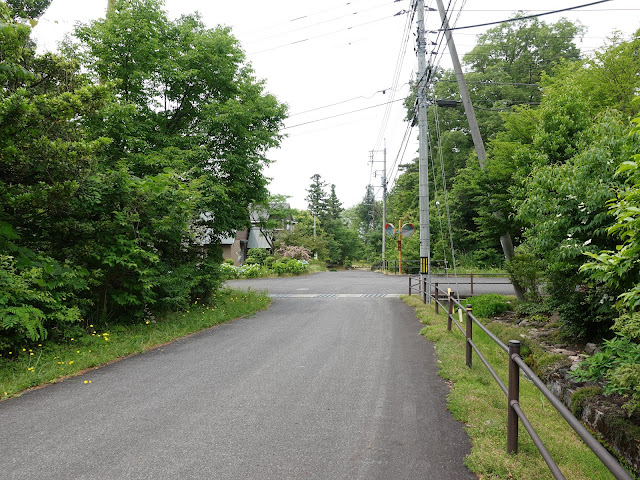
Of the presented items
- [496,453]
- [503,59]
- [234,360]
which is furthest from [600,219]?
[503,59]

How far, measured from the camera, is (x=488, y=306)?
464 inches

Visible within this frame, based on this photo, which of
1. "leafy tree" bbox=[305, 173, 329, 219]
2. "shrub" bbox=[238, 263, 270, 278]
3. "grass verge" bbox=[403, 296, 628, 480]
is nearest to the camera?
"grass verge" bbox=[403, 296, 628, 480]

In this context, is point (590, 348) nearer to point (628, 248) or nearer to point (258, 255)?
point (628, 248)

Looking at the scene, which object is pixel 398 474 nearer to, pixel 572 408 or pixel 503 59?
pixel 572 408

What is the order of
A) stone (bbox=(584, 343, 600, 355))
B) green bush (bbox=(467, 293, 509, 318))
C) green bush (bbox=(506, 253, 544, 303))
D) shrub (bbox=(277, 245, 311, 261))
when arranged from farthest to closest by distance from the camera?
1. shrub (bbox=(277, 245, 311, 261))
2. green bush (bbox=(467, 293, 509, 318))
3. green bush (bbox=(506, 253, 544, 303))
4. stone (bbox=(584, 343, 600, 355))

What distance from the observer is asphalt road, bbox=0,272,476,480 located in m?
3.05

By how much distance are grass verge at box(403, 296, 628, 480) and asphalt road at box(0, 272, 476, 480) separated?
160 mm

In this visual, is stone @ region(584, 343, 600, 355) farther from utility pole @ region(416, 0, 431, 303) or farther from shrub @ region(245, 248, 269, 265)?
shrub @ region(245, 248, 269, 265)

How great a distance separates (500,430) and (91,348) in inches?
240

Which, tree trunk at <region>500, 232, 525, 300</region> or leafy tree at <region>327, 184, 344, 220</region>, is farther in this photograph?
leafy tree at <region>327, 184, 344, 220</region>

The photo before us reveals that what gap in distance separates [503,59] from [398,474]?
112 feet

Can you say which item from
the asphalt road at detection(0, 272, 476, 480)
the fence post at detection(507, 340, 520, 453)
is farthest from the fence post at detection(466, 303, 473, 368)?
the fence post at detection(507, 340, 520, 453)

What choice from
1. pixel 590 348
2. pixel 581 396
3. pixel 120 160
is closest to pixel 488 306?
pixel 590 348

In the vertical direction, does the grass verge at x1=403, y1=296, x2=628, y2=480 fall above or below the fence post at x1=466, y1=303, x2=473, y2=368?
below
